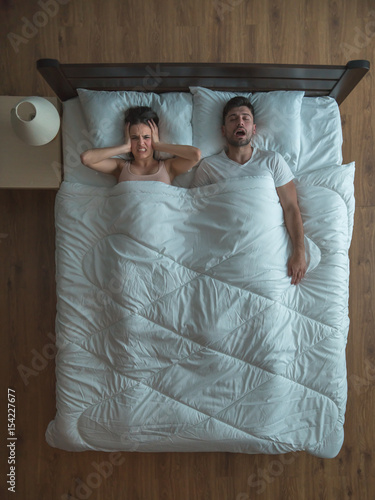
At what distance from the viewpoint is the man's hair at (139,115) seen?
1.73 metres

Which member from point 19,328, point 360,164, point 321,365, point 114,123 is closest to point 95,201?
point 114,123

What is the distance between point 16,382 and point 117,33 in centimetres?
190

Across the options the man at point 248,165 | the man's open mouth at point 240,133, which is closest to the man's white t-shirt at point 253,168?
the man at point 248,165

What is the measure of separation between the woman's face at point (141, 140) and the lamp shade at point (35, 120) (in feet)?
1.12

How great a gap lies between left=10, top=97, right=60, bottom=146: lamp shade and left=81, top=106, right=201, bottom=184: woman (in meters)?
0.18

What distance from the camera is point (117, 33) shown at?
2.07m

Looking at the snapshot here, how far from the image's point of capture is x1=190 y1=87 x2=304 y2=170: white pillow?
1777 mm

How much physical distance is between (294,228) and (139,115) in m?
0.85

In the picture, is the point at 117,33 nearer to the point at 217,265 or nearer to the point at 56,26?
the point at 56,26

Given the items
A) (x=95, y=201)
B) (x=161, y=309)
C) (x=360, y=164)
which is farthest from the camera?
(x=360, y=164)

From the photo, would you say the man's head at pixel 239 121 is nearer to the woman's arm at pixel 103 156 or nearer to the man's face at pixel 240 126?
the man's face at pixel 240 126

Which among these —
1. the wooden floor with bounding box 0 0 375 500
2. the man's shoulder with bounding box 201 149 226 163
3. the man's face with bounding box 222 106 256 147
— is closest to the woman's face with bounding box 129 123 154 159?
the man's shoulder with bounding box 201 149 226 163

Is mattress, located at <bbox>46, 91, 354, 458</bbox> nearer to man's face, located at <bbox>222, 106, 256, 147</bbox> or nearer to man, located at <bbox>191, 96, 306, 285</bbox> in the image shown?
man, located at <bbox>191, 96, 306, 285</bbox>

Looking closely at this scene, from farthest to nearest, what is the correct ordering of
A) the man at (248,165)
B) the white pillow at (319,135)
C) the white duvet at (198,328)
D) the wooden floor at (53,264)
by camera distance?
1. the wooden floor at (53,264)
2. the white pillow at (319,135)
3. the man at (248,165)
4. the white duvet at (198,328)
